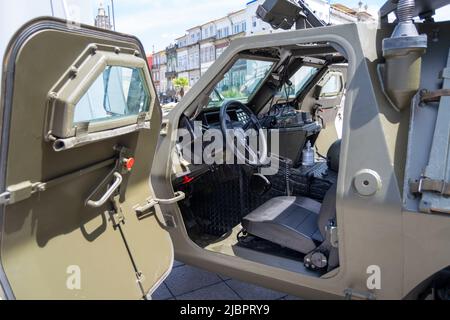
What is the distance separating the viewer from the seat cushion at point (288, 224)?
2248mm

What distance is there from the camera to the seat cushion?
2248mm

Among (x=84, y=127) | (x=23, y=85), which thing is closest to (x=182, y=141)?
(x=84, y=127)

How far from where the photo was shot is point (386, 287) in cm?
170

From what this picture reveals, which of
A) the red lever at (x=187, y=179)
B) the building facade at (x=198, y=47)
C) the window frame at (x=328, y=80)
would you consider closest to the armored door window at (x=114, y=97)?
the red lever at (x=187, y=179)

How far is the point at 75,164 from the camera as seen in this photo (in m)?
1.50

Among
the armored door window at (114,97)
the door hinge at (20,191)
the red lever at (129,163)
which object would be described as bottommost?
the red lever at (129,163)

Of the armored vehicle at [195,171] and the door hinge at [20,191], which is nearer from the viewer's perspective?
the door hinge at [20,191]

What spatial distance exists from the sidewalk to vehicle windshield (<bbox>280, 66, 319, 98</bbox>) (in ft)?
6.87

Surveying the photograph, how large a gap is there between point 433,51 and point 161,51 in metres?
60.4

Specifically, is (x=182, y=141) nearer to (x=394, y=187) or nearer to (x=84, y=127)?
(x=84, y=127)

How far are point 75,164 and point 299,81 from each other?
3190 millimetres

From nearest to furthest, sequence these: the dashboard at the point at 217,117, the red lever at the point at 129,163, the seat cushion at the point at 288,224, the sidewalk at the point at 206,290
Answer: the red lever at the point at 129,163, the seat cushion at the point at 288,224, the sidewalk at the point at 206,290, the dashboard at the point at 217,117
